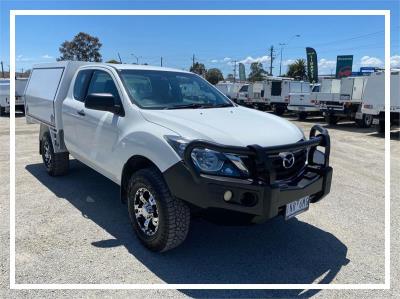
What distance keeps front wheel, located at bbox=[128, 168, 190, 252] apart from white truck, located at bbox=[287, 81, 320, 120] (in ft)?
50.8

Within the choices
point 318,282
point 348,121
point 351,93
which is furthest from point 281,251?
point 348,121

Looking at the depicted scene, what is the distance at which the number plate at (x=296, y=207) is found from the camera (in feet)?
11.4

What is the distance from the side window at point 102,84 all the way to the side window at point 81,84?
158 millimetres

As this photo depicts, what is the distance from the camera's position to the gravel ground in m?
3.33

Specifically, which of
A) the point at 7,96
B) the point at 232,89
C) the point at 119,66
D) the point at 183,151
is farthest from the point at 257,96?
the point at 183,151

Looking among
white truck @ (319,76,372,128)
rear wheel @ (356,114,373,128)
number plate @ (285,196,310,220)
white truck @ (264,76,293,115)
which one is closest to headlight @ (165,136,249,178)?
number plate @ (285,196,310,220)

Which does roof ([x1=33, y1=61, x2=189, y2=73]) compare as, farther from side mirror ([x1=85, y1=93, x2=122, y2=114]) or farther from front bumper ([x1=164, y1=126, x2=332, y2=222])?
front bumper ([x1=164, y1=126, x2=332, y2=222])

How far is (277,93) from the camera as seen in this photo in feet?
75.0

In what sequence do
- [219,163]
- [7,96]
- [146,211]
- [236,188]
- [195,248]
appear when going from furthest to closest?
[7,96] < [195,248] < [146,211] < [219,163] < [236,188]

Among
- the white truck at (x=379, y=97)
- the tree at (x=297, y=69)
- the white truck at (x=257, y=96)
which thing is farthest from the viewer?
the tree at (x=297, y=69)

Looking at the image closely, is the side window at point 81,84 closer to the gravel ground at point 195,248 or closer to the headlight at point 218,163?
the gravel ground at point 195,248

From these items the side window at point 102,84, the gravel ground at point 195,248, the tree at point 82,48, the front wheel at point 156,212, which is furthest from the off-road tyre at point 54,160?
the tree at point 82,48

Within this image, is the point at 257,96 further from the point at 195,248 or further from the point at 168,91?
the point at 195,248

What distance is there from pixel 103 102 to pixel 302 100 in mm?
16902
